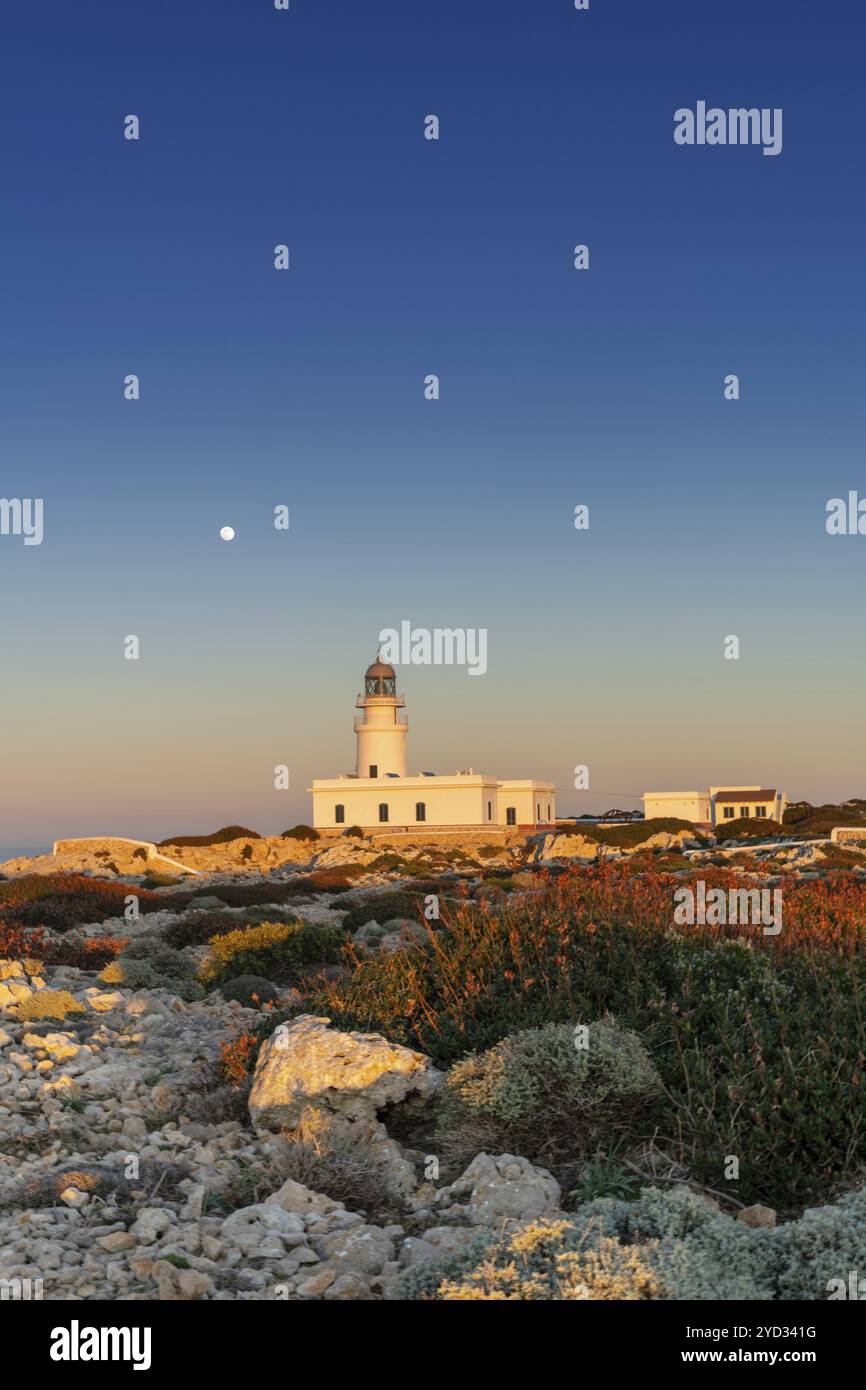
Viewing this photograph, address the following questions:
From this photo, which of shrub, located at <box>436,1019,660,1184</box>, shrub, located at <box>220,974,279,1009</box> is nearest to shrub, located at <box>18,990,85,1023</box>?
shrub, located at <box>220,974,279,1009</box>

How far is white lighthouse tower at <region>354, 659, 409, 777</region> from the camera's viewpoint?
64438 mm

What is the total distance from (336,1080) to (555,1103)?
1394mm

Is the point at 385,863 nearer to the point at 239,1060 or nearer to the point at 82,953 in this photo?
the point at 82,953

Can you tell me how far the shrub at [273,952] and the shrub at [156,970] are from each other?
307 mm

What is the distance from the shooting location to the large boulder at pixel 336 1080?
7.36 meters

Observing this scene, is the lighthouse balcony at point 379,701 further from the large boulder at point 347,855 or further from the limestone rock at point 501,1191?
the limestone rock at point 501,1191

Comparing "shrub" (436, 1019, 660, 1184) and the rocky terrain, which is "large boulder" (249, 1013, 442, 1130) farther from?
"shrub" (436, 1019, 660, 1184)

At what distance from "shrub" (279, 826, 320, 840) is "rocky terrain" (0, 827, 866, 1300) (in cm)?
4901

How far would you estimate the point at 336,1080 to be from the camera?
24.3 feet

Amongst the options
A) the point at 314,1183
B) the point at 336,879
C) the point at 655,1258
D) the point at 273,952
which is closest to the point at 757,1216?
the point at 655,1258

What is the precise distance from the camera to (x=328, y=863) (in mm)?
47844

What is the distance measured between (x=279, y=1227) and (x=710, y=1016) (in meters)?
3.40
